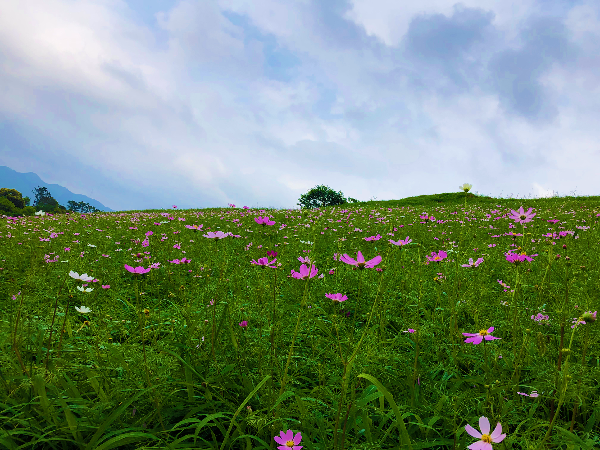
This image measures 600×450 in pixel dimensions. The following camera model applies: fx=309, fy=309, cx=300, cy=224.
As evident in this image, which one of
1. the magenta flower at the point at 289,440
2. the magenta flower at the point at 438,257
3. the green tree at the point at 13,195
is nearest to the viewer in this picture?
the magenta flower at the point at 289,440

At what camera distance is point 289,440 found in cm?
113

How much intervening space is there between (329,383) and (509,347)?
1.21 m

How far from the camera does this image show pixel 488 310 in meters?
2.44

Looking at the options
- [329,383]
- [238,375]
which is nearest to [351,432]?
[329,383]

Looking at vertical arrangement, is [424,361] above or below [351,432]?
above

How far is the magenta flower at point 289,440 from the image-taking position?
1.09 meters

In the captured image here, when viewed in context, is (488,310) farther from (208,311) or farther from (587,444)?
(208,311)

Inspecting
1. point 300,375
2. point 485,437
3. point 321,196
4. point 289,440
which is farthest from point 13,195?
point 485,437

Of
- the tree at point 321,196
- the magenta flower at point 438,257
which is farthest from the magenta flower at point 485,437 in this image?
the tree at point 321,196

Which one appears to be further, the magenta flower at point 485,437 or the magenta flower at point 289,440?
the magenta flower at point 289,440

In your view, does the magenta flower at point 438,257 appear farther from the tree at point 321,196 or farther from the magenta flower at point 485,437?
the tree at point 321,196

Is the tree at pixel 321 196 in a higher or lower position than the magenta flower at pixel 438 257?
higher

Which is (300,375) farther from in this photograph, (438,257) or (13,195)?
(13,195)

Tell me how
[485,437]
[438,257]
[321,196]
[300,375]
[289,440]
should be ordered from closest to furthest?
[485,437]
[289,440]
[300,375]
[438,257]
[321,196]
